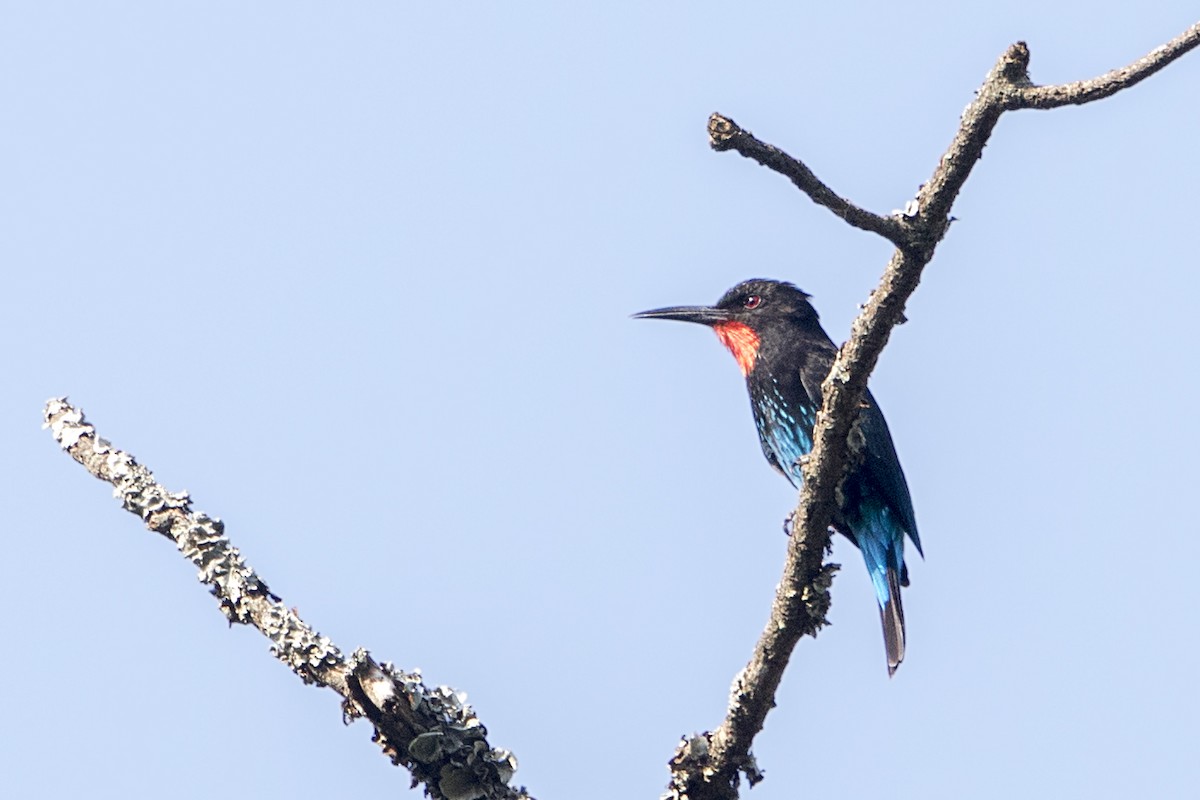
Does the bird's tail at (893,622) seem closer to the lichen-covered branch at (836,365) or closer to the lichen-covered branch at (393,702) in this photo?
the lichen-covered branch at (836,365)

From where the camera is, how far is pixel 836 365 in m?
3.56

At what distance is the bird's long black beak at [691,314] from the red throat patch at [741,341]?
4cm

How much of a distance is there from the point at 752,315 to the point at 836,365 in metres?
2.90

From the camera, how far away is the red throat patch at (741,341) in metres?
6.34

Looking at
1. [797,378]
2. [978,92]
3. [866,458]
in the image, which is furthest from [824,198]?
[797,378]

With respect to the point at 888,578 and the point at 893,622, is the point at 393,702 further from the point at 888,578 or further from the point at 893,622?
the point at 888,578

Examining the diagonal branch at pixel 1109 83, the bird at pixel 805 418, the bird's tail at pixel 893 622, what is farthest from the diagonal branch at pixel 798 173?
the bird's tail at pixel 893 622

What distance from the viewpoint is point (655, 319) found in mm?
6793

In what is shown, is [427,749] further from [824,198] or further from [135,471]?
[824,198]

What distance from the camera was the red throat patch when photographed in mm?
6336

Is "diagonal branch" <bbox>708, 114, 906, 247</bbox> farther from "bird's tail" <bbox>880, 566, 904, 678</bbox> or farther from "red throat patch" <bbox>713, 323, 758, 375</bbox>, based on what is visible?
"red throat patch" <bbox>713, 323, 758, 375</bbox>

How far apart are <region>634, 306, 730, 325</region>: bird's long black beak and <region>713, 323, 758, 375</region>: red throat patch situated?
38 mm

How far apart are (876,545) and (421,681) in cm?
315

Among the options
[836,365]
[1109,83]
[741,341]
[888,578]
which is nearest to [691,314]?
[741,341]
